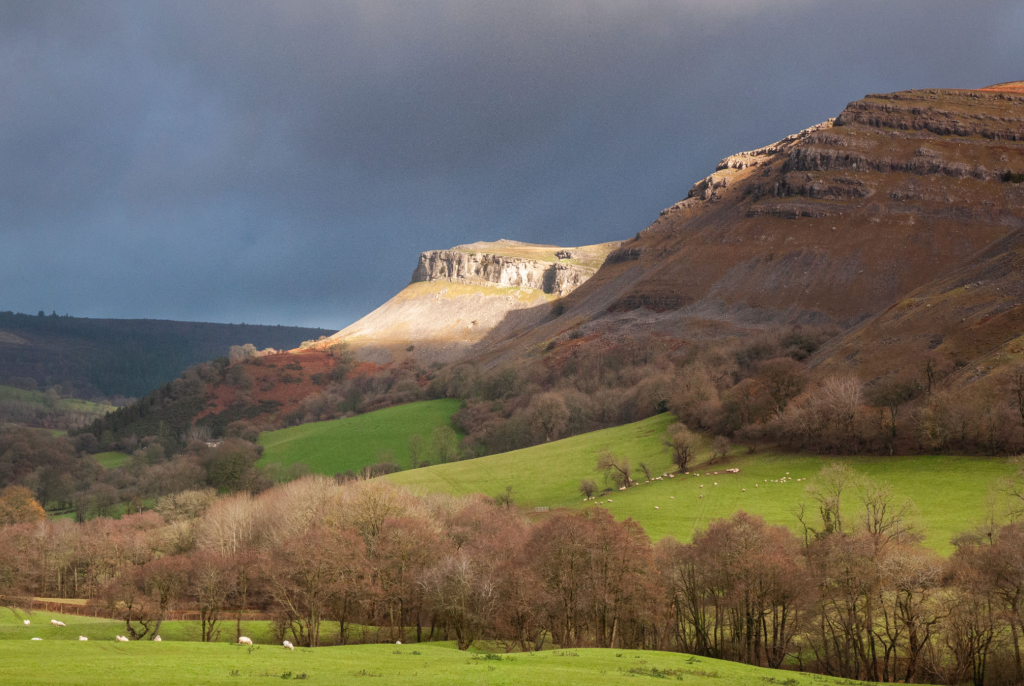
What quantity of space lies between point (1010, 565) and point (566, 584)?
25.0 m

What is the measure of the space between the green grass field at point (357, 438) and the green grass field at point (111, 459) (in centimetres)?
3257

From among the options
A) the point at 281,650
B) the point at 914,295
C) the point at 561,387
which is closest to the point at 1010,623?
the point at 281,650

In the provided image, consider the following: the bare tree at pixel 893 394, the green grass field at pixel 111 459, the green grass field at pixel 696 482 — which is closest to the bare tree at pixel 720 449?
the green grass field at pixel 696 482

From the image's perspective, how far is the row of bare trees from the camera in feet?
131

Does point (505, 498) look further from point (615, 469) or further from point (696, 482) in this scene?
point (696, 482)

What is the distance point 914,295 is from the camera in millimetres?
120062

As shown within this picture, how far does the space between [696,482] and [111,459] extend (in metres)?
148

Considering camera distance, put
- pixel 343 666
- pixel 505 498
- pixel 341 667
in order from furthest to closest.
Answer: pixel 505 498, pixel 343 666, pixel 341 667

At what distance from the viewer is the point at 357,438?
14862 cm

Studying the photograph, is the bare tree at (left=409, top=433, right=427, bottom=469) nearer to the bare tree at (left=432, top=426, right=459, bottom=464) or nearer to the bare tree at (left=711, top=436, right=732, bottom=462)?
the bare tree at (left=432, top=426, right=459, bottom=464)

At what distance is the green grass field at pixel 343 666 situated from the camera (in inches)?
1019

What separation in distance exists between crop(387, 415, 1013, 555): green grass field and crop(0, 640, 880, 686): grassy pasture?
81.6 feet

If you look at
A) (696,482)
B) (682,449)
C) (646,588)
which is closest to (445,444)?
(682,449)

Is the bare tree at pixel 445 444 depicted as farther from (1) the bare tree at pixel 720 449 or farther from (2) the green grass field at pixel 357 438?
(1) the bare tree at pixel 720 449
